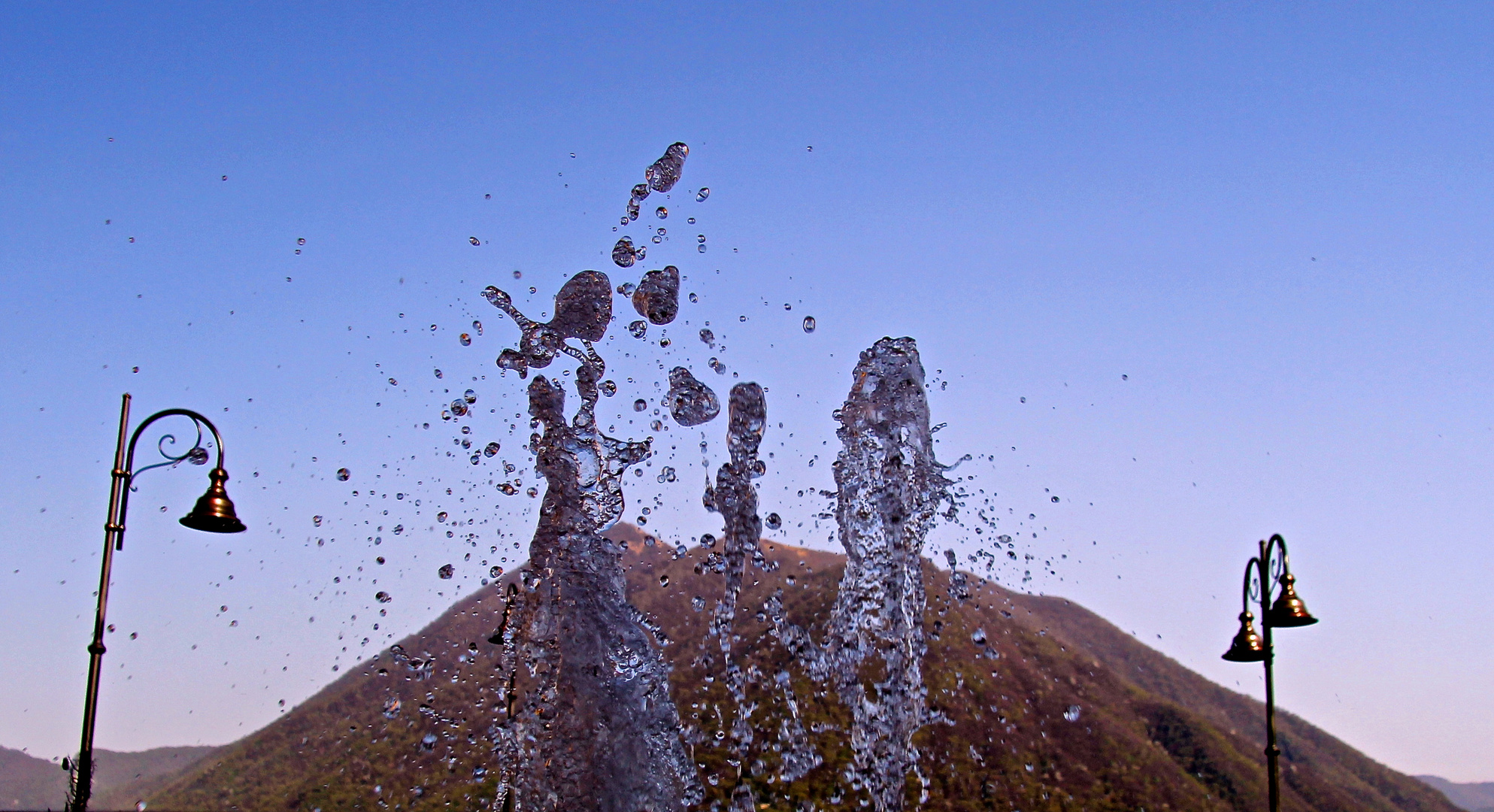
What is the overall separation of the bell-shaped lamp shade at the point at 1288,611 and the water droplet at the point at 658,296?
17.5 ft

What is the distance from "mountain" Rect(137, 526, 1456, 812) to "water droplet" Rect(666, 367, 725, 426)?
18.0m

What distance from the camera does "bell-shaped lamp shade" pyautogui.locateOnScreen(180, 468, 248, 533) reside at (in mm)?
6246

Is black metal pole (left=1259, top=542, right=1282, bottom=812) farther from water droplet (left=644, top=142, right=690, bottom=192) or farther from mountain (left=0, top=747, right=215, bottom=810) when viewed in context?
mountain (left=0, top=747, right=215, bottom=810)

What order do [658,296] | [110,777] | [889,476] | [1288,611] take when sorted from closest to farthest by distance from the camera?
1. [1288,611]
2. [658,296]
3. [889,476]
4. [110,777]

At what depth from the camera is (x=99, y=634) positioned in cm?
562

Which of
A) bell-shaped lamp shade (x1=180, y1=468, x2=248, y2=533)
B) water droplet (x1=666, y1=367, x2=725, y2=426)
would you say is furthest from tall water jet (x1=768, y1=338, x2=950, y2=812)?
bell-shaped lamp shade (x1=180, y1=468, x2=248, y2=533)

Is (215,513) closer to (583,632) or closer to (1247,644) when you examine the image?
(583,632)

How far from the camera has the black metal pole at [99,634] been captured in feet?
17.9

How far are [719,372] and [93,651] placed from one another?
16.0 ft

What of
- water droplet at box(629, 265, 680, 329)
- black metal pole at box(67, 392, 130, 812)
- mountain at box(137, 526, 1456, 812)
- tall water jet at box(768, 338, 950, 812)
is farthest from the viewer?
mountain at box(137, 526, 1456, 812)

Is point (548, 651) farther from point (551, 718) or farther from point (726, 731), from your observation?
point (726, 731)

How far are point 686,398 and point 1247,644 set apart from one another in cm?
493

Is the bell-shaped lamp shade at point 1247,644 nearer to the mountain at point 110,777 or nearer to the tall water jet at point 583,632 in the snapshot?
the tall water jet at point 583,632

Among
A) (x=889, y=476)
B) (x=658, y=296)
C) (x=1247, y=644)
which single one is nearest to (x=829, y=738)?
(x=889, y=476)
